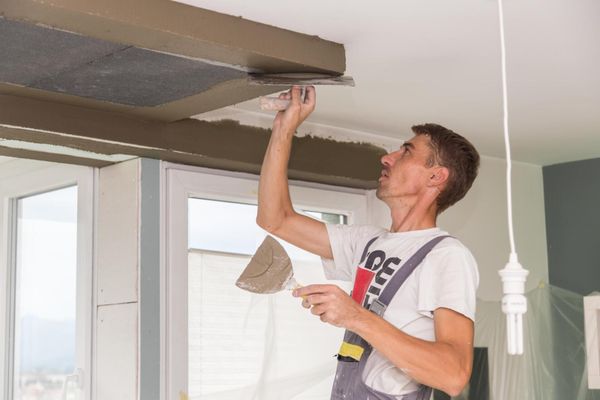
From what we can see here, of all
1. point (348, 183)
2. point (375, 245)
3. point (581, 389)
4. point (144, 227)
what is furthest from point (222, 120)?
point (581, 389)

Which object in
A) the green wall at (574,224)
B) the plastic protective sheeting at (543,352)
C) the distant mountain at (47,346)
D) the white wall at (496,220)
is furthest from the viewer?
the green wall at (574,224)

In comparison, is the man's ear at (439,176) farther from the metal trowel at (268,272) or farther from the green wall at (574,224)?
the green wall at (574,224)

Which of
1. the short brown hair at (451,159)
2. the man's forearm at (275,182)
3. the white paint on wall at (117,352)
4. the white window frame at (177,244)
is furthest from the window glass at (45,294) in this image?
the short brown hair at (451,159)

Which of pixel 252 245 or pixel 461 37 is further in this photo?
pixel 252 245

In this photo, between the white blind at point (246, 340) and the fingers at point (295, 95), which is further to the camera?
the white blind at point (246, 340)

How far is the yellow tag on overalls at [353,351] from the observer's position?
2275 millimetres

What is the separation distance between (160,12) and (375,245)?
82 cm

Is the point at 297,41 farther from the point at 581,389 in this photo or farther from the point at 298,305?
the point at 581,389

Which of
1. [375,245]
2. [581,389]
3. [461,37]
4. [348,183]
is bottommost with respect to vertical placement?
[581,389]

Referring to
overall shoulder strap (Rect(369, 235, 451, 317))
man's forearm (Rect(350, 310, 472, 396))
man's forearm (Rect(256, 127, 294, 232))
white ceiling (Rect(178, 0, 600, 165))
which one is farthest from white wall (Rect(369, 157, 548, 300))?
man's forearm (Rect(350, 310, 472, 396))

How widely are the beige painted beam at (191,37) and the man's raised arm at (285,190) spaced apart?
0.34 ft

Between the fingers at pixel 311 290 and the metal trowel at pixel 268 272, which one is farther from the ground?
the metal trowel at pixel 268 272

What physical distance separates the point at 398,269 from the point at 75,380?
135 centimetres

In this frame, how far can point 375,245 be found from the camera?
2.47 m
